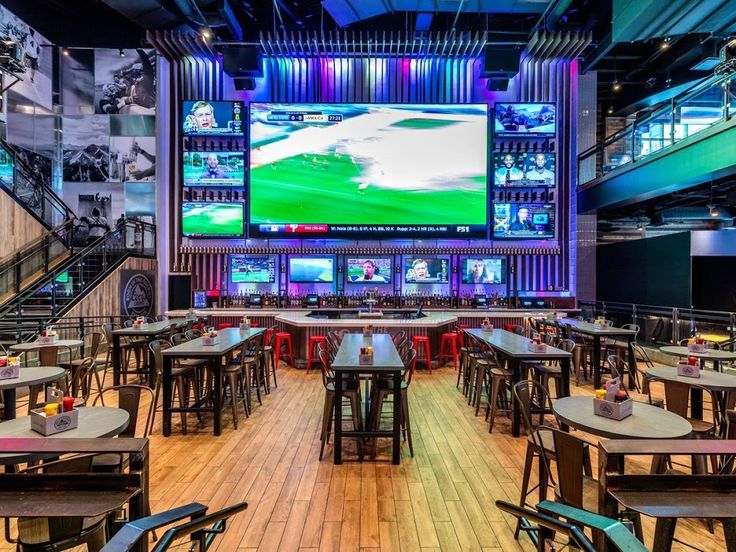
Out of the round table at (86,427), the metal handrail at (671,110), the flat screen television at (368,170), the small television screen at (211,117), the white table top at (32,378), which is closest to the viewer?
the round table at (86,427)

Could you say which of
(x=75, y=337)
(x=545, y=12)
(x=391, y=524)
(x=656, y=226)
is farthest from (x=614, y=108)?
(x=75, y=337)

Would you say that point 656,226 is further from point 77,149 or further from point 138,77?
point 77,149

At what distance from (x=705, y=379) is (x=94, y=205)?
516 inches

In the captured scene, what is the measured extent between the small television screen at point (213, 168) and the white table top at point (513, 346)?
271 inches

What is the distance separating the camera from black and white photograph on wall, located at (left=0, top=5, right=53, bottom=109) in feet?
32.7

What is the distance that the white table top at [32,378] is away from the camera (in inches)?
133

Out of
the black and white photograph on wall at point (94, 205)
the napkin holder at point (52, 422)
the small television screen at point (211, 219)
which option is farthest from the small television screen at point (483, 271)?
the black and white photograph on wall at point (94, 205)

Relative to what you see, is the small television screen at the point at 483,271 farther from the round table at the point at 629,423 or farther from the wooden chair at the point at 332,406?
the round table at the point at 629,423

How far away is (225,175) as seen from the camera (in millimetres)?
9758

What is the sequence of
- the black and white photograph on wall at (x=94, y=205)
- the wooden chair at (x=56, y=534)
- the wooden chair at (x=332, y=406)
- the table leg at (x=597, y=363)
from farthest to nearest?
the black and white photograph on wall at (x=94, y=205)
the table leg at (x=597, y=363)
the wooden chair at (x=332, y=406)
the wooden chair at (x=56, y=534)

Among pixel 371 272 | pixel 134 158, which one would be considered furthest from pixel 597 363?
pixel 134 158

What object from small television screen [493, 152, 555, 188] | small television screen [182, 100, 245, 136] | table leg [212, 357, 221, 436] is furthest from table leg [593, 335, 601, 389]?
small television screen [182, 100, 245, 136]

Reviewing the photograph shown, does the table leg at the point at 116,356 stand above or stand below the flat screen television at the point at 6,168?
below

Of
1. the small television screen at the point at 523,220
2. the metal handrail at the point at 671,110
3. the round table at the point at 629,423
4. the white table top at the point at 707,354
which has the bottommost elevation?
the round table at the point at 629,423
